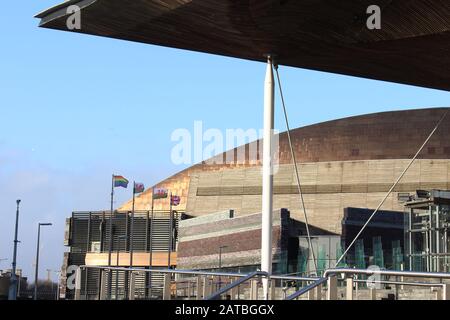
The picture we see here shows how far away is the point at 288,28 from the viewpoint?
15547 mm

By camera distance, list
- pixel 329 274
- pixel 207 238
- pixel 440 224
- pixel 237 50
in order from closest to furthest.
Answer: pixel 329 274 < pixel 237 50 < pixel 440 224 < pixel 207 238

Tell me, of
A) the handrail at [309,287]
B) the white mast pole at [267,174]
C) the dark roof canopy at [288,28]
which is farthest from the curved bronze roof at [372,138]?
the handrail at [309,287]

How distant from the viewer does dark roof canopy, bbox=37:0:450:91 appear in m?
14.7

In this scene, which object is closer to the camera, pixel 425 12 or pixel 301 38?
pixel 425 12

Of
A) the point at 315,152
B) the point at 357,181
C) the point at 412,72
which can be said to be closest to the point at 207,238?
the point at 357,181

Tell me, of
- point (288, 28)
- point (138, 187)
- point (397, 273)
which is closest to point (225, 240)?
point (138, 187)

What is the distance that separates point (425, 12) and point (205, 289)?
6676 mm

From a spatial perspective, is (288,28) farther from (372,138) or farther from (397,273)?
(372,138)

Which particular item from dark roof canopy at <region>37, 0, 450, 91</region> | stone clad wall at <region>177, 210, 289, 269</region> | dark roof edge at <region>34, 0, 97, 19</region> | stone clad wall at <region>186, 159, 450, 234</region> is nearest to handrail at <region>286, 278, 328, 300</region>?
dark roof canopy at <region>37, 0, 450, 91</region>

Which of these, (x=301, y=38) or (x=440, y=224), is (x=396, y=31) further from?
(x=440, y=224)

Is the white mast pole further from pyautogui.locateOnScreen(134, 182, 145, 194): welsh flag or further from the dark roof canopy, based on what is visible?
pyautogui.locateOnScreen(134, 182, 145, 194): welsh flag

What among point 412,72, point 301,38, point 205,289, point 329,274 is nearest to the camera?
point 329,274
